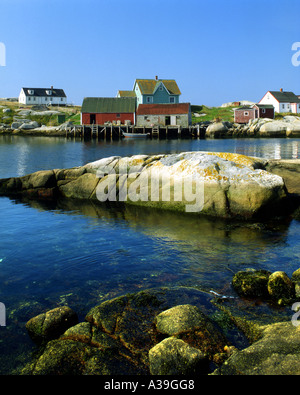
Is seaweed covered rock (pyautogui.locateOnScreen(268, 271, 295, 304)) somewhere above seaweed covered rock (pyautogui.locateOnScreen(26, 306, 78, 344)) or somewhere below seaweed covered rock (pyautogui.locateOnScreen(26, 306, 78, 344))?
above

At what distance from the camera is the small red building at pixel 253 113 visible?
76.2 meters

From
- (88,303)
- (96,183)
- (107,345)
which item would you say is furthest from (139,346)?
(96,183)

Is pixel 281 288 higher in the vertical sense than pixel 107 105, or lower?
lower

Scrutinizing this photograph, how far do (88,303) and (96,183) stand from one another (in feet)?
35.4

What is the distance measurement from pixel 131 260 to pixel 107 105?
206ft

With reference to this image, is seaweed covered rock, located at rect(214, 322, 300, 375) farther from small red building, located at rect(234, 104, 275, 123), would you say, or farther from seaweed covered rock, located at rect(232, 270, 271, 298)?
small red building, located at rect(234, 104, 275, 123)

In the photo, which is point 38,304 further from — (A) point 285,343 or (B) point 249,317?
(A) point 285,343

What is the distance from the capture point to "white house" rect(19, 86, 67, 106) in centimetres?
10062

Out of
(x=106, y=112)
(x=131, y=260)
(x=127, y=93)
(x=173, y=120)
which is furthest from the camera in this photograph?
(x=127, y=93)

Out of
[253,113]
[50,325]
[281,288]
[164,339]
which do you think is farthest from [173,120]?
[164,339]

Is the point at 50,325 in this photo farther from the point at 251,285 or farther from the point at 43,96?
the point at 43,96

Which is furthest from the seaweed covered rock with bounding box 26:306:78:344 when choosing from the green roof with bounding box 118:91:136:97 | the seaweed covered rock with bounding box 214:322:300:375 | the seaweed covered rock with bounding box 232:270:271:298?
the green roof with bounding box 118:91:136:97

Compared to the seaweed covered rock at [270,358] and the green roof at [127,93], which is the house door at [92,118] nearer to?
the green roof at [127,93]

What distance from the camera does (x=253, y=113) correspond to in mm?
76688
